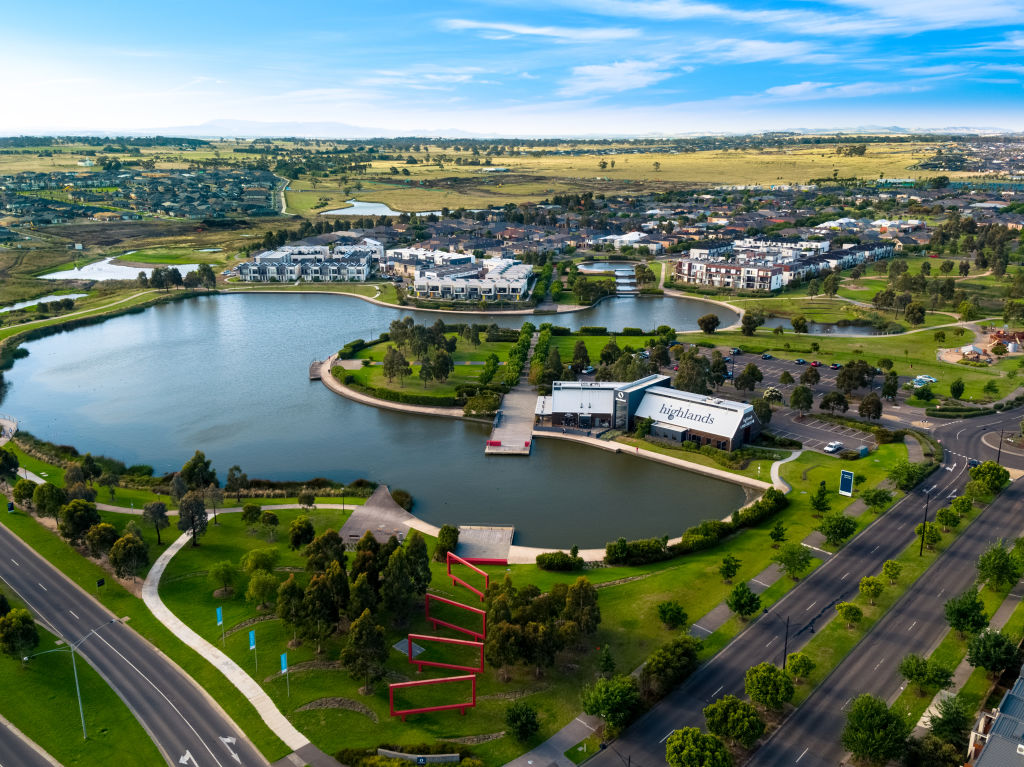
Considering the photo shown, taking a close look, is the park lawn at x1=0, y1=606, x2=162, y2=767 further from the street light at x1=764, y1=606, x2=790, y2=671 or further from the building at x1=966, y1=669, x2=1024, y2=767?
the building at x1=966, y1=669, x2=1024, y2=767

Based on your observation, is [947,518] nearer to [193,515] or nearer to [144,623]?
[193,515]

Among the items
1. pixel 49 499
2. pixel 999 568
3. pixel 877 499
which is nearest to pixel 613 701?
pixel 999 568

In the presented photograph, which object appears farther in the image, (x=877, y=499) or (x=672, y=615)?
(x=877, y=499)

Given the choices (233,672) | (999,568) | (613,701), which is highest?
(999,568)

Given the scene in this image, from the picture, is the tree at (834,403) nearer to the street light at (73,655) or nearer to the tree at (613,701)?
the tree at (613,701)

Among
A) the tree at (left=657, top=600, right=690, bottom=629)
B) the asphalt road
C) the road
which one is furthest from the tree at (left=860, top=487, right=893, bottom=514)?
the asphalt road

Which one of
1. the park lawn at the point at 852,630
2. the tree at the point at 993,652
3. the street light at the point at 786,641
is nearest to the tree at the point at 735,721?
the park lawn at the point at 852,630
